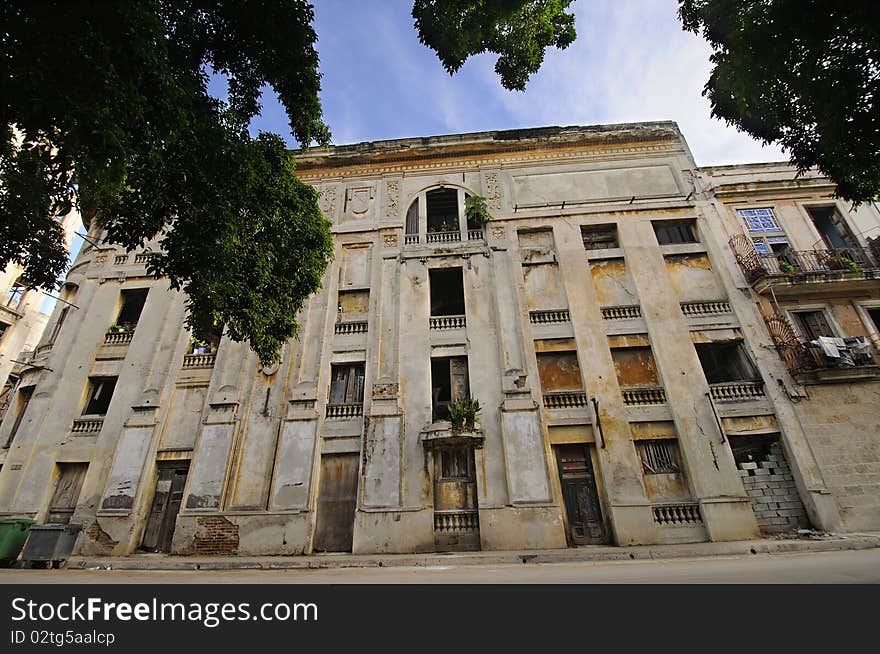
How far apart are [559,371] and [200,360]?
12156 mm

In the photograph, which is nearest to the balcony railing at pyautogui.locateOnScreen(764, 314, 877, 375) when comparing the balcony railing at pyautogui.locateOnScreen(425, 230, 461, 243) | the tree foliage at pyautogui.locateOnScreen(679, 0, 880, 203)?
the tree foliage at pyautogui.locateOnScreen(679, 0, 880, 203)

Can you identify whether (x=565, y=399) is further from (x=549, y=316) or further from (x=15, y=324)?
(x=15, y=324)

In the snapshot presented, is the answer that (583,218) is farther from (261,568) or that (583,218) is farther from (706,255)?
(261,568)

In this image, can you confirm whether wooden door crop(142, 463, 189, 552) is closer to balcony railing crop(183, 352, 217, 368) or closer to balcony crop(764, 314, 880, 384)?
balcony railing crop(183, 352, 217, 368)

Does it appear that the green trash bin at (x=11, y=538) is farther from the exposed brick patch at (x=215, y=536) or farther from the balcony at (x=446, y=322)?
the balcony at (x=446, y=322)

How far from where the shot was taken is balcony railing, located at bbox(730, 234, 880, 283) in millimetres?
13219

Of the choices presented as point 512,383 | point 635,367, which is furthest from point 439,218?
point 635,367

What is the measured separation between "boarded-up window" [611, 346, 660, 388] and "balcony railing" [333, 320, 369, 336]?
8.39m

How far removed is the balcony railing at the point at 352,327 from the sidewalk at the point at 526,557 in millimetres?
6857

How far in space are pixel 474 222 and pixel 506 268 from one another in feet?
8.79

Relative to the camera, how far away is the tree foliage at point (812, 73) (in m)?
5.71

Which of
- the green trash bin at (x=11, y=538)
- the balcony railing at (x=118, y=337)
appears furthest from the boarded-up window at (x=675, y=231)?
the green trash bin at (x=11, y=538)

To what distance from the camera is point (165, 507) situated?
11992mm
